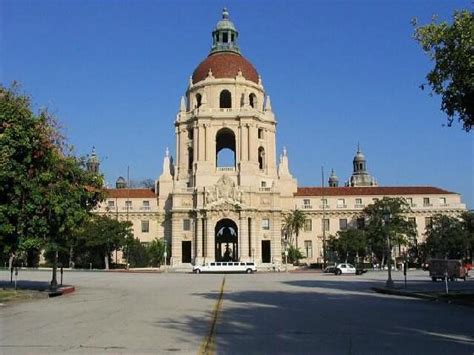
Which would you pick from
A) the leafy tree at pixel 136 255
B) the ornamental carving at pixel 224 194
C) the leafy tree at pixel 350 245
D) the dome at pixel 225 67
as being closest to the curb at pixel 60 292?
the leafy tree at pixel 136 255

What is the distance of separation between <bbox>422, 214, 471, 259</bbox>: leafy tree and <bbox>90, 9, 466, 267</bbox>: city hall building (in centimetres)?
714

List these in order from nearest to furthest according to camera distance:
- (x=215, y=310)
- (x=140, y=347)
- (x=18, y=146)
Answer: (x=140, y=347)
(x=215, y=310)
(x=18, y=146)

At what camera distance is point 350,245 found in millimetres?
92625

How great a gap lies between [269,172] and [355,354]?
303 ft

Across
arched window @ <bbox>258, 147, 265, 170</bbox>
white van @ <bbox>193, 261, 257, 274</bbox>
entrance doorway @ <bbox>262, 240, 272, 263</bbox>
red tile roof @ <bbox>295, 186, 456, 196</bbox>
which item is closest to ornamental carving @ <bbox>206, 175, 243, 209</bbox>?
entrance doorway @ <bbox>262, 240, 272, 263</bbox>

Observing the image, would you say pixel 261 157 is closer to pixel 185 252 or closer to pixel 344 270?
pixel 185 252

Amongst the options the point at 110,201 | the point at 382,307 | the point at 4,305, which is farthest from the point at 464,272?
the point at 110,201

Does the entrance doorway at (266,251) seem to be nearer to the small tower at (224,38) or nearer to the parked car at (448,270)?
the small tower at (224,38)

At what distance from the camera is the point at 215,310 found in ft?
71.3

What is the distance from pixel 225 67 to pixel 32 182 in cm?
7682

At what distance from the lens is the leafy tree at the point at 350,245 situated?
304ft

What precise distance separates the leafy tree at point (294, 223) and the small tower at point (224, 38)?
32.0 m

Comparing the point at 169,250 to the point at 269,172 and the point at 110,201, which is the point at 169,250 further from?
the point at 269,172

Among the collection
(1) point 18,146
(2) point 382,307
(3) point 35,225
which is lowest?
(2) point 382,307
